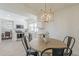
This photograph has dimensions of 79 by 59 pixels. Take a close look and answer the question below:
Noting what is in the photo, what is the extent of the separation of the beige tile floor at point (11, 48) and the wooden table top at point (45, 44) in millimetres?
243

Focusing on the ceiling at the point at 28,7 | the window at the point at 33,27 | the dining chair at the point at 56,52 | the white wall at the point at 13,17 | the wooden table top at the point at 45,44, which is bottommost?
the dining chair at the point at 56,52

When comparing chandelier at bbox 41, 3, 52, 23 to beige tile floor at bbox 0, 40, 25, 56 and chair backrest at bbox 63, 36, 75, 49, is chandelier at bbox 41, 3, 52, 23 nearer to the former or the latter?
chair backrest at bbox 63, 36, 75, 49

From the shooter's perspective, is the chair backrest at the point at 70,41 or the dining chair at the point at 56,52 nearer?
the dining chair at the point at 56,52

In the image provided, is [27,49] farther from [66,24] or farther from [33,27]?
[66,24]

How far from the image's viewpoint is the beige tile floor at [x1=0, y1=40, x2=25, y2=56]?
231 centimetres

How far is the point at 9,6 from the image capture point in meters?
2.29

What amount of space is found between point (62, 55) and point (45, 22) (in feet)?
2.26

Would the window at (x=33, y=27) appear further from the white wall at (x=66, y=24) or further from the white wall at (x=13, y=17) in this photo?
the white wall at (x=66, y=24)

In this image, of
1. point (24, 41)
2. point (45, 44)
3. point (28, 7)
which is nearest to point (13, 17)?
point (28, 7)

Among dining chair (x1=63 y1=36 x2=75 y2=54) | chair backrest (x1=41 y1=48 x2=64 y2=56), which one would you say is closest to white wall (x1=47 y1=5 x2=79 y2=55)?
dining chair (x1=63 y1=36 x2=75 y2=54)

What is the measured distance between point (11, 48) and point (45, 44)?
0.67 meters

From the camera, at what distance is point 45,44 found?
2.52 metres

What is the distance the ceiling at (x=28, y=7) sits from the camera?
2.28 meters

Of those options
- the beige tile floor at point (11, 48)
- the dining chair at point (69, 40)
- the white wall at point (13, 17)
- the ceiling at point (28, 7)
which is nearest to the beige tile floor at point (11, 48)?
the beige tile floor at point (11, 48)
